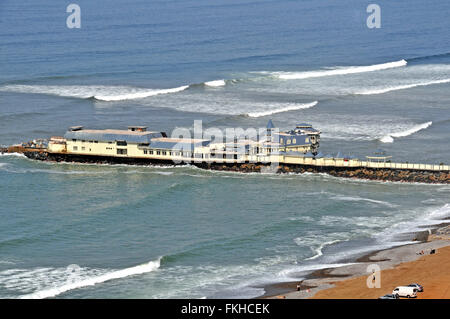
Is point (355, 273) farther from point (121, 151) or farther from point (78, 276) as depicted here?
point (121, 151)

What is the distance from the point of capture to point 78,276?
186 feet

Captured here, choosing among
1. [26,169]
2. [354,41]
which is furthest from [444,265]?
[354,41]

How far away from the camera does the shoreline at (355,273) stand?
172 feet

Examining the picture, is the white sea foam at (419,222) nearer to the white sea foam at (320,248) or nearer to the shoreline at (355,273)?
the shoreline at (355,273)

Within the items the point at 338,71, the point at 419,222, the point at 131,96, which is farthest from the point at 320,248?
the point at 338,71

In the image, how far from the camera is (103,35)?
644 feet

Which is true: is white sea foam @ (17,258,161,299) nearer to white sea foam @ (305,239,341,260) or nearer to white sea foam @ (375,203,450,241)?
white sea foam @ (305,239,341,260)

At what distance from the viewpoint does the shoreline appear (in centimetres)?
5234

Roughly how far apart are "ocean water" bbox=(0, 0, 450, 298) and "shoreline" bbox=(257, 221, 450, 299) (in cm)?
117

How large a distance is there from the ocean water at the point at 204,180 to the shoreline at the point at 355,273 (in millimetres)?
1173

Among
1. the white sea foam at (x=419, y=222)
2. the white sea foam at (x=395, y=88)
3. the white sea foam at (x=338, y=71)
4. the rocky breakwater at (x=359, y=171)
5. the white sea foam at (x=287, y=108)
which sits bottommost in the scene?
the white sea foam at (x=419, y=222)

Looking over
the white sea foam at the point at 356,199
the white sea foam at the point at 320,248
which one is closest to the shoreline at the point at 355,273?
the white sea foam at the point at 320,248

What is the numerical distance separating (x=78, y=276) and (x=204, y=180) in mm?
29674

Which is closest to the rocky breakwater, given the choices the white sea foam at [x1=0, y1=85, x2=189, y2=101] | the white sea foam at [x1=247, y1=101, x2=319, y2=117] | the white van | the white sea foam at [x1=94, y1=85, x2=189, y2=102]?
the white sea foam at [x1=247, y1=101, x2=319, y2=117]
